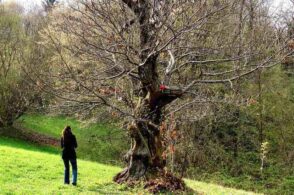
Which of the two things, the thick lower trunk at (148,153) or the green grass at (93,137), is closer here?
the thick lower trunk at (148,153)

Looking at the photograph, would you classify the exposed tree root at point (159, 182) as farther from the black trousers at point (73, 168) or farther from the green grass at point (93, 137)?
the green grass at point (93, 137)

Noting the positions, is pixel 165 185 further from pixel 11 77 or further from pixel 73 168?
pixel 11 77

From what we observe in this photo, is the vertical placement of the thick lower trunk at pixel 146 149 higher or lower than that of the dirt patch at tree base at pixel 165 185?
higher

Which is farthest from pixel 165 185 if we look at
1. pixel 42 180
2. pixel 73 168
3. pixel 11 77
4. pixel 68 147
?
pixel 11 77

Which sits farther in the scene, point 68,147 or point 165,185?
point 165,185

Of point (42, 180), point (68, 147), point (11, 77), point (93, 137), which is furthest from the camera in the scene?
point (93, 137)

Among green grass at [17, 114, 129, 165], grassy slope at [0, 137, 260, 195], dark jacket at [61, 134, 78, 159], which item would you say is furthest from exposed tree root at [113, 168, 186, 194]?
green grass at [17, 114, 129, 165]

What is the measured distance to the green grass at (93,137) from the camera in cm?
3213

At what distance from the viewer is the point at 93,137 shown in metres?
37.1

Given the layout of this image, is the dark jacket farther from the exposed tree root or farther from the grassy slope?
the exposed tree root

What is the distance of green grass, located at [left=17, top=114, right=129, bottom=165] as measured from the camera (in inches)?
1265

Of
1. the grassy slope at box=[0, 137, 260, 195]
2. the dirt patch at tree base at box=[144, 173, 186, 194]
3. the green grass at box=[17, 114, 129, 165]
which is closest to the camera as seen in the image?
the grassy slope at box=[0, 137, 260, 195]

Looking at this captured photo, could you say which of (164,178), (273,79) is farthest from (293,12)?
(164,178)

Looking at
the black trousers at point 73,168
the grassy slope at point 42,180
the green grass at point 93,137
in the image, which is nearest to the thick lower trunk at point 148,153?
the grassy slope at point 42,180
